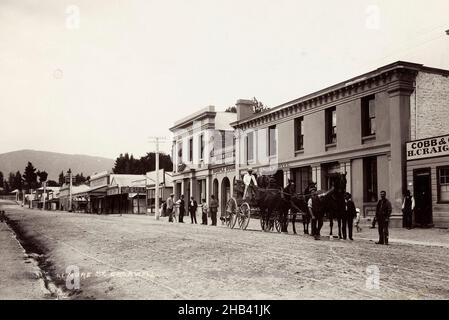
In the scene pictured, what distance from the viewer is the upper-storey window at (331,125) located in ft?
88.4

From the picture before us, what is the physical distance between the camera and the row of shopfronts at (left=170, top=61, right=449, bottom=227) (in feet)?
69.5

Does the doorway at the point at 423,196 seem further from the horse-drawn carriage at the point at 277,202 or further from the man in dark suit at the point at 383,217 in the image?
the man in dark suit at the point at 383,217

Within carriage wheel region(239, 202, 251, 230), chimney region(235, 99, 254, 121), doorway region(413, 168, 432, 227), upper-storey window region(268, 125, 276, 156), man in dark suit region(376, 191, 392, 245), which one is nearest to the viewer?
man in dark suit region(376, 191, 392, 245)

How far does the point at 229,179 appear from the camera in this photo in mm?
38688

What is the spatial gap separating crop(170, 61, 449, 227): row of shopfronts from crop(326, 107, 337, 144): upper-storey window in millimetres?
21

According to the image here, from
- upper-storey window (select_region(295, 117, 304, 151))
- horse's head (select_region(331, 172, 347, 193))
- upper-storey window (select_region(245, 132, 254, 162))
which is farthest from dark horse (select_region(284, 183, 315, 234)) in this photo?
upper-storey window (select_region(245, 132, 254, 162))

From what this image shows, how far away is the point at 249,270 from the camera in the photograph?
29.9ft

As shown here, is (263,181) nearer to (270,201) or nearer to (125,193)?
(270,201)

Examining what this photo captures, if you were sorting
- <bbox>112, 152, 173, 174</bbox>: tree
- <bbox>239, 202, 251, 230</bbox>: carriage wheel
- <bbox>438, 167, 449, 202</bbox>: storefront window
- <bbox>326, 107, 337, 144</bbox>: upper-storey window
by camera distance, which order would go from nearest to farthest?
<bbox>438, 167, 449, 202</bbox>: storefront window
<bbox>239, 202, 251, 230</bbox>: carriage wheel
<bbox>326, 107, 337, 144</bbox>: upper-storey window
<bbox>112, 152, 173, 174</bbox>: tree

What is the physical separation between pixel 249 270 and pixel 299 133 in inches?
860

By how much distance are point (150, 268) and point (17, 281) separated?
236 cm

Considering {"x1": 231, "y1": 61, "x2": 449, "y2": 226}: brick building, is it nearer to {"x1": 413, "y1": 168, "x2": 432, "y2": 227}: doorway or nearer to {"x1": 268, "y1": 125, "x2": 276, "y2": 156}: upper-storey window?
{"x1": 413, "y1": 168, "x2": 432, "y2": 227}: doorway
